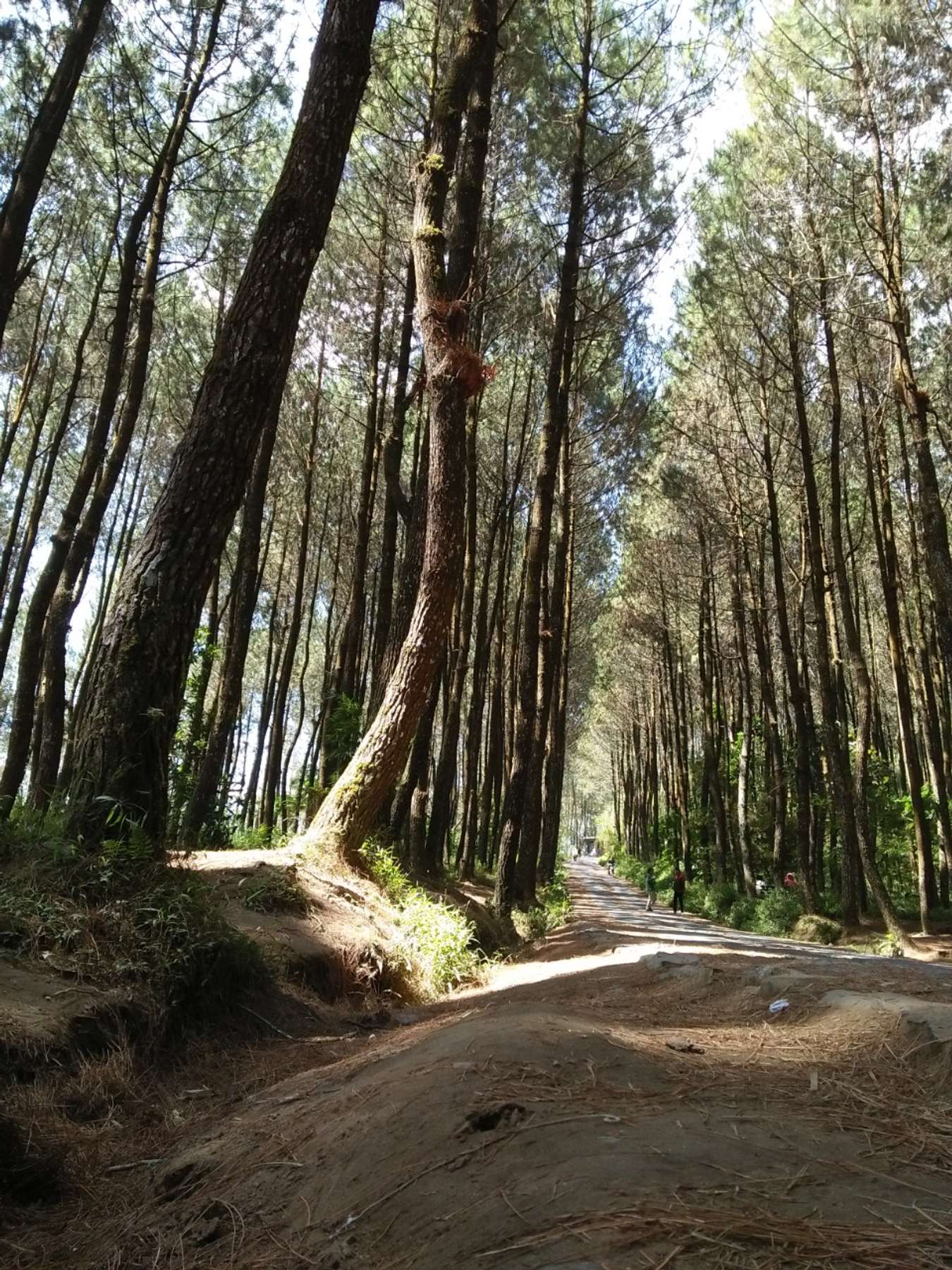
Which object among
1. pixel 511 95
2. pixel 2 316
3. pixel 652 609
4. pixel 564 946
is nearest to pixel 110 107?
pixel 511 95

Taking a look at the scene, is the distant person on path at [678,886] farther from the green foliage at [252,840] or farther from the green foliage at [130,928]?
the green foliage at [130,928]

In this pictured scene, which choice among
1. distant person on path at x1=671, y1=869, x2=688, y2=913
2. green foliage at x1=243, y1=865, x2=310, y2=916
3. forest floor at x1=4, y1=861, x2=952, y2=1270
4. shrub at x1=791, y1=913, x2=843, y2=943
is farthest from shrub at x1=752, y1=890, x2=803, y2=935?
forest floor at x1=4, y1=861, x2=952, y2=1270

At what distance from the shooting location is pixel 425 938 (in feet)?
23.6

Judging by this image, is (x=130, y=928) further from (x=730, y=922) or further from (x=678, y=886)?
(x=678, y=886)

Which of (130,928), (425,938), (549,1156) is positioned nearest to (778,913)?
(425,938)

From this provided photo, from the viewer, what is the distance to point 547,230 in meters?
14.4

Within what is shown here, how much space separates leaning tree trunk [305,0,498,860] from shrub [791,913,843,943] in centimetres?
974

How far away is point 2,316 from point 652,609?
933 inches

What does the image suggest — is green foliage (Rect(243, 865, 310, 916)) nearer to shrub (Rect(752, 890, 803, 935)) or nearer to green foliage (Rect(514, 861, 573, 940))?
green foliage (Rect(514, 861, 573, 940))

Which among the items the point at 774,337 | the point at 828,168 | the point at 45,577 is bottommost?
the point at 45,577

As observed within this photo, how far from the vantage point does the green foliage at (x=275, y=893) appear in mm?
5703

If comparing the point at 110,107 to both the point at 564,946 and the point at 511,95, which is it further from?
the point at 564,946

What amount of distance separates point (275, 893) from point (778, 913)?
13.6m

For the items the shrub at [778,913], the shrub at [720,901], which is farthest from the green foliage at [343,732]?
the shrub at [720,901]
